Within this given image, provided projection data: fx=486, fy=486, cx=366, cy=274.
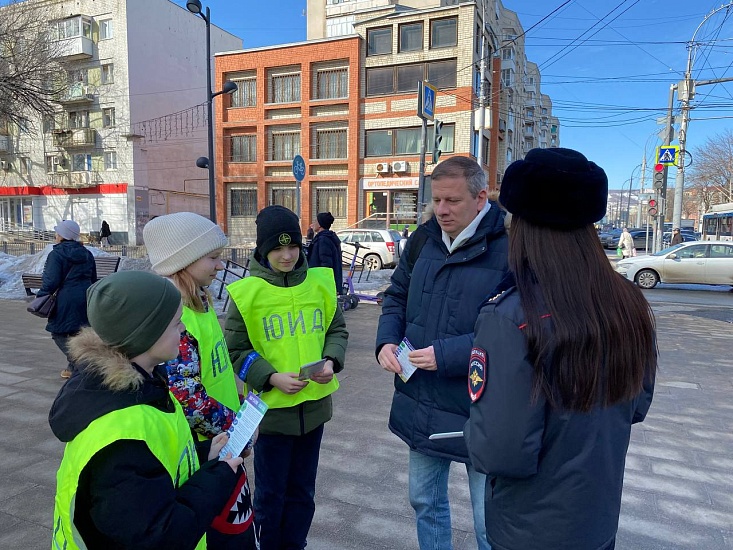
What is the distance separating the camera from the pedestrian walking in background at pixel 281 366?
237cm

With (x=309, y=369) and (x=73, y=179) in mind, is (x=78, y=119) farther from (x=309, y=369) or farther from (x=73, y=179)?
(x=309, y=369)

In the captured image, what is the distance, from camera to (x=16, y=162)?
34938 mm

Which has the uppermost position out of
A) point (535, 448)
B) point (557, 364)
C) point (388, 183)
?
point (388, 183)

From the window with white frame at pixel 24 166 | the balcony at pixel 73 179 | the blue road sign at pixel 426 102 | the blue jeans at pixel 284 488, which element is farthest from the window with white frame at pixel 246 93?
the blue jeans at pixel 284 488

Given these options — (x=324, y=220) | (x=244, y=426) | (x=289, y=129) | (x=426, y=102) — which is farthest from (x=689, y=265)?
(x=289, y=129)

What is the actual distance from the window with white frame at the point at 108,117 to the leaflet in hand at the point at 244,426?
3477cm

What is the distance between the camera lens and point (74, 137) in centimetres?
3216

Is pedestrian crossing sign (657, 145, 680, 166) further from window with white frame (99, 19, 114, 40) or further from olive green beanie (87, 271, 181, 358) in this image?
window with white frame (99, 19, 114, 40)

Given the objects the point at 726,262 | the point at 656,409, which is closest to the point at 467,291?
the point at 656,409

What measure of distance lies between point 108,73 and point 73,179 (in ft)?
23.9

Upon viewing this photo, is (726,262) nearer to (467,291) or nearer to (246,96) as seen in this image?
(467,291)

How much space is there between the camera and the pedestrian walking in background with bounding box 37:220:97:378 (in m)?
5.13

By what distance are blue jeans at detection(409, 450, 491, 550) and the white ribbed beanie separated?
1.34m

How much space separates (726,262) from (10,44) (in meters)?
20.0
